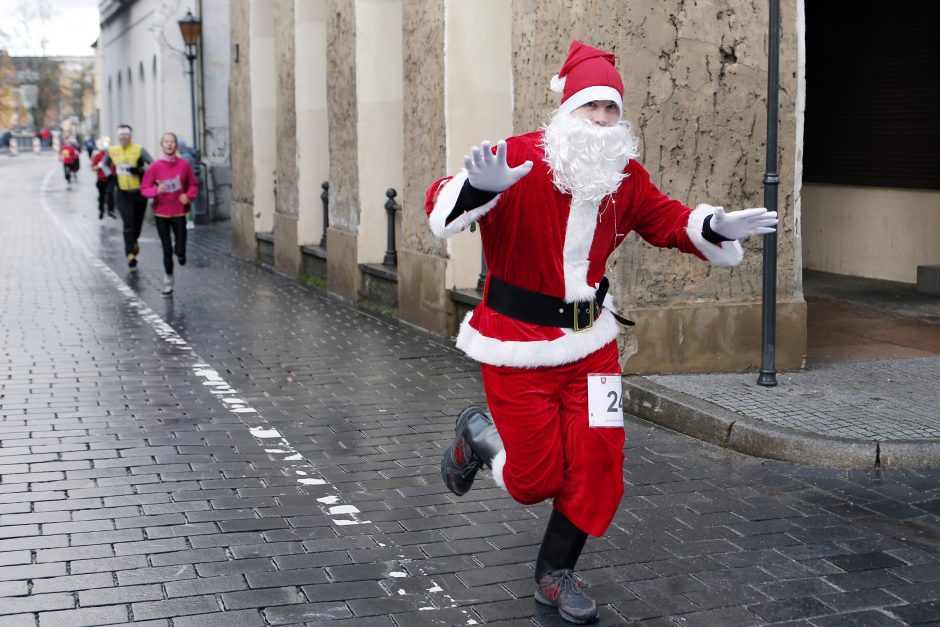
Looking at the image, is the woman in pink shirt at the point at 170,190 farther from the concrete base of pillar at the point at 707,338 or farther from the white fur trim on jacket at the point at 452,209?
the white fur trim on jacket at the point at 452,209

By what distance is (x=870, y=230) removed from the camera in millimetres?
13703

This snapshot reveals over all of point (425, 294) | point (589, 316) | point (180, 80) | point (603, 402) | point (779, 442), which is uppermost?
point (180, 80)

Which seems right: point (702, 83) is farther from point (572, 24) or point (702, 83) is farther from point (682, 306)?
point (682, 306)

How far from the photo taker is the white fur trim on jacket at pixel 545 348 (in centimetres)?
470

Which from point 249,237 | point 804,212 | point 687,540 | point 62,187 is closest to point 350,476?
point 687,540

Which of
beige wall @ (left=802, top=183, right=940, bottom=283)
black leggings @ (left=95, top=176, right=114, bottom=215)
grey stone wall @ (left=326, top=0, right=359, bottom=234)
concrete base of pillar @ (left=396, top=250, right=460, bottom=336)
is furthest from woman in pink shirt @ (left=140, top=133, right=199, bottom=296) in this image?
black leggings @ (left=95, top=176, right=114, bottom=215)

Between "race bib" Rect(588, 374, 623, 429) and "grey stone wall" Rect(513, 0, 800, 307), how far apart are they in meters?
4.00

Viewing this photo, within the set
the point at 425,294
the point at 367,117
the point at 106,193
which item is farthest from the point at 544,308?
the point at 106,193

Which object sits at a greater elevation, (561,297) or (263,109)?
(263,109)

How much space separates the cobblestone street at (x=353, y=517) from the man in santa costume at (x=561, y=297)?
460 mm

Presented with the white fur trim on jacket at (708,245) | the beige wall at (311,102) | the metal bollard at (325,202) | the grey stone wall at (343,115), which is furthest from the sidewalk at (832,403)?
the beige wall at (311,102)

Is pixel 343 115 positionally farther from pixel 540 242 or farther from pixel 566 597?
pixel 566 597

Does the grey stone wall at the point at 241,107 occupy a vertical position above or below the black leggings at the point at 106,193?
above

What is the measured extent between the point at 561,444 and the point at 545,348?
367 millimetres
